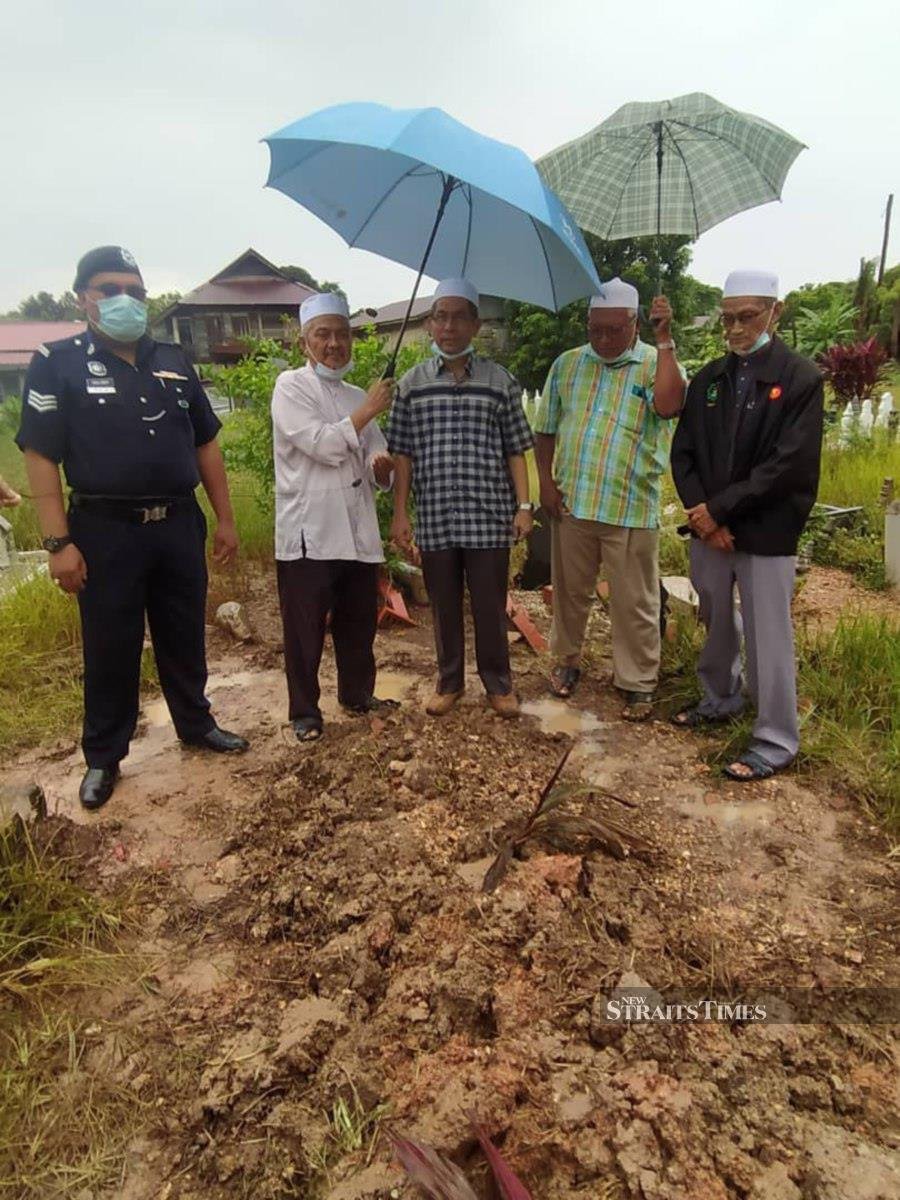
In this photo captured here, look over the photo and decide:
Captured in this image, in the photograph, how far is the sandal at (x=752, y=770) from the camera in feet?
9.63

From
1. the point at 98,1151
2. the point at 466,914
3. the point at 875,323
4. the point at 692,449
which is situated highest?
the point at 875,323

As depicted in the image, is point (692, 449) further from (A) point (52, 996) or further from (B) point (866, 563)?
(B) point (866, 563)

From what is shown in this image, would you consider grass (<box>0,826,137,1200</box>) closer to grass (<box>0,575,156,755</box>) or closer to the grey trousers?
grass (<box>0,575,156,755</box>)

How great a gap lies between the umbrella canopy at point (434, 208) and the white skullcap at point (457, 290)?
18 cm

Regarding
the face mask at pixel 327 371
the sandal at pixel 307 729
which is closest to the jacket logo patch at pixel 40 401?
the face mask at pixel 327 371

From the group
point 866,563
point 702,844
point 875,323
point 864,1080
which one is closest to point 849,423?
point 866,563

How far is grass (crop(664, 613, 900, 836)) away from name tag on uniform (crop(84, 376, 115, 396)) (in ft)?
9.08

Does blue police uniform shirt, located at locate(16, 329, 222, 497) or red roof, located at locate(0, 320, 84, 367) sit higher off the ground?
red roof, located at locate(0, 320, 84, 367)

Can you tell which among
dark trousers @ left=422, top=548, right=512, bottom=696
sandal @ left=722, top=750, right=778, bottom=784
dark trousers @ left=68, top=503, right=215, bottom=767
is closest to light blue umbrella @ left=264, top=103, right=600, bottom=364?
dark trousers @ left=422, top=548, right=512, bottom=696

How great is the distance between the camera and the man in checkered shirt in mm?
3160

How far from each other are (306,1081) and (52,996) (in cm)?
78

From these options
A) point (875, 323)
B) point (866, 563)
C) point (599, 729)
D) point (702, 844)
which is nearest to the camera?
point (702, 844)

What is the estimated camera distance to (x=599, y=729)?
348 centimetres

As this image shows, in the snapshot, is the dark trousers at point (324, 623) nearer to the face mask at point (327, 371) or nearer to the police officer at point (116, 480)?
the police officer at point (116, 480)
